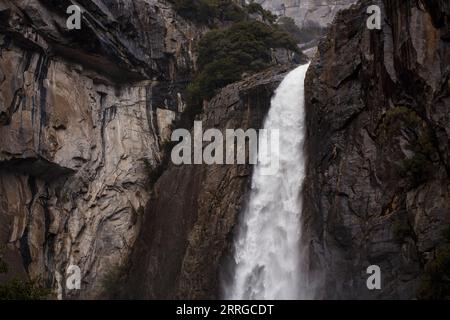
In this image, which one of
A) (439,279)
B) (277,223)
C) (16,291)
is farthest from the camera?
(277,223)

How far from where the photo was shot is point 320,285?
22219 millimetres

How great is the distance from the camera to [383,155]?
22.3 metres

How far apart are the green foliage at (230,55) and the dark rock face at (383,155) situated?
857 cm

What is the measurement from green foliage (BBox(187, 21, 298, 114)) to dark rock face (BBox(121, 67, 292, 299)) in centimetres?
194

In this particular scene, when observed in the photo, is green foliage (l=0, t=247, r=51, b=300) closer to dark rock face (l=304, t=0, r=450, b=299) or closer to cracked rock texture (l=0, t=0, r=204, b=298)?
cracked rock texture (l=0, t=0, r=204, b=298)

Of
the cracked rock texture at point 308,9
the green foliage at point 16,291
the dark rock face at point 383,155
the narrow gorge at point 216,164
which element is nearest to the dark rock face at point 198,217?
the narrow gorge at point 216,164

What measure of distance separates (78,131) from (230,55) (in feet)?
31.0

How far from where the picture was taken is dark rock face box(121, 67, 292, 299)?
25.9m

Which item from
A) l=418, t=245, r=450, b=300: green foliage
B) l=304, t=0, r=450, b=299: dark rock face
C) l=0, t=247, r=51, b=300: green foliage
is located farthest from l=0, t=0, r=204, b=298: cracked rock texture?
l=418, t=245, r=450, b=300: green foliage

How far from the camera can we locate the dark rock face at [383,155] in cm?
2045

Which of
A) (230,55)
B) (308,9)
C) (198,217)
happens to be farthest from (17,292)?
(308,9)

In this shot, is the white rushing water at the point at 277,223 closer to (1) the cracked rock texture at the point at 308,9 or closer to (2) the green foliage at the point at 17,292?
(2) the green foliage at the point at 17,292

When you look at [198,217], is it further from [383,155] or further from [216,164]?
[383,155]
